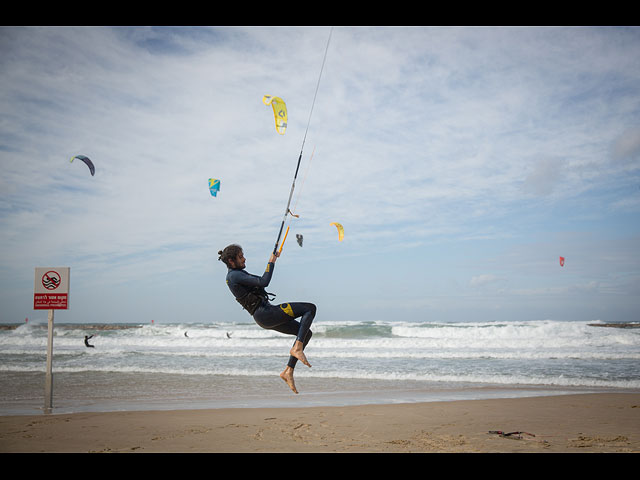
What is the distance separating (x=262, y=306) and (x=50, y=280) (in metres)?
6.67

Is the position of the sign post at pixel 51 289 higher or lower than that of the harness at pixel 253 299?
lower

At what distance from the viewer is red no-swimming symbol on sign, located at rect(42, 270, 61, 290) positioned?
30.7 ft

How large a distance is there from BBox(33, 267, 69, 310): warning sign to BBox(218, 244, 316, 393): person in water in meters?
6.14

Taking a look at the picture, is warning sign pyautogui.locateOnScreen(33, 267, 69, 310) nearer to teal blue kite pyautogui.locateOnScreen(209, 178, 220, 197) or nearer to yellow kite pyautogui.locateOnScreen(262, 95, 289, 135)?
teal blue kite pyautogui.locateOnScreen(209, 178, 220, 197)

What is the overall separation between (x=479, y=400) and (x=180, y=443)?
236 inches

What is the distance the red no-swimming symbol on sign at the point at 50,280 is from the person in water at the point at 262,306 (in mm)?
6220

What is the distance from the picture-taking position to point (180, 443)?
7.05m

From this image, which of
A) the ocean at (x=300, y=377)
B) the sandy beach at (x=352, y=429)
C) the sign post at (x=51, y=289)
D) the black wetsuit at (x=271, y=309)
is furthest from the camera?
the ocean at (x=300, y=377)

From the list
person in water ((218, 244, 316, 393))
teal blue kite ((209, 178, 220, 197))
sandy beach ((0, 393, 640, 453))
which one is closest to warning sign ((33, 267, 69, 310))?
sandy beach ((0, 393, 640, 453))

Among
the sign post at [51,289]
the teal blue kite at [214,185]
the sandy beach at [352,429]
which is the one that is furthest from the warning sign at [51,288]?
the teal blue kite at [214,185]

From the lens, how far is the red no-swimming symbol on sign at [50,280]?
368 inches

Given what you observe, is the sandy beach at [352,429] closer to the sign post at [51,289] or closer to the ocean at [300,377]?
the ocean at [300,377]
